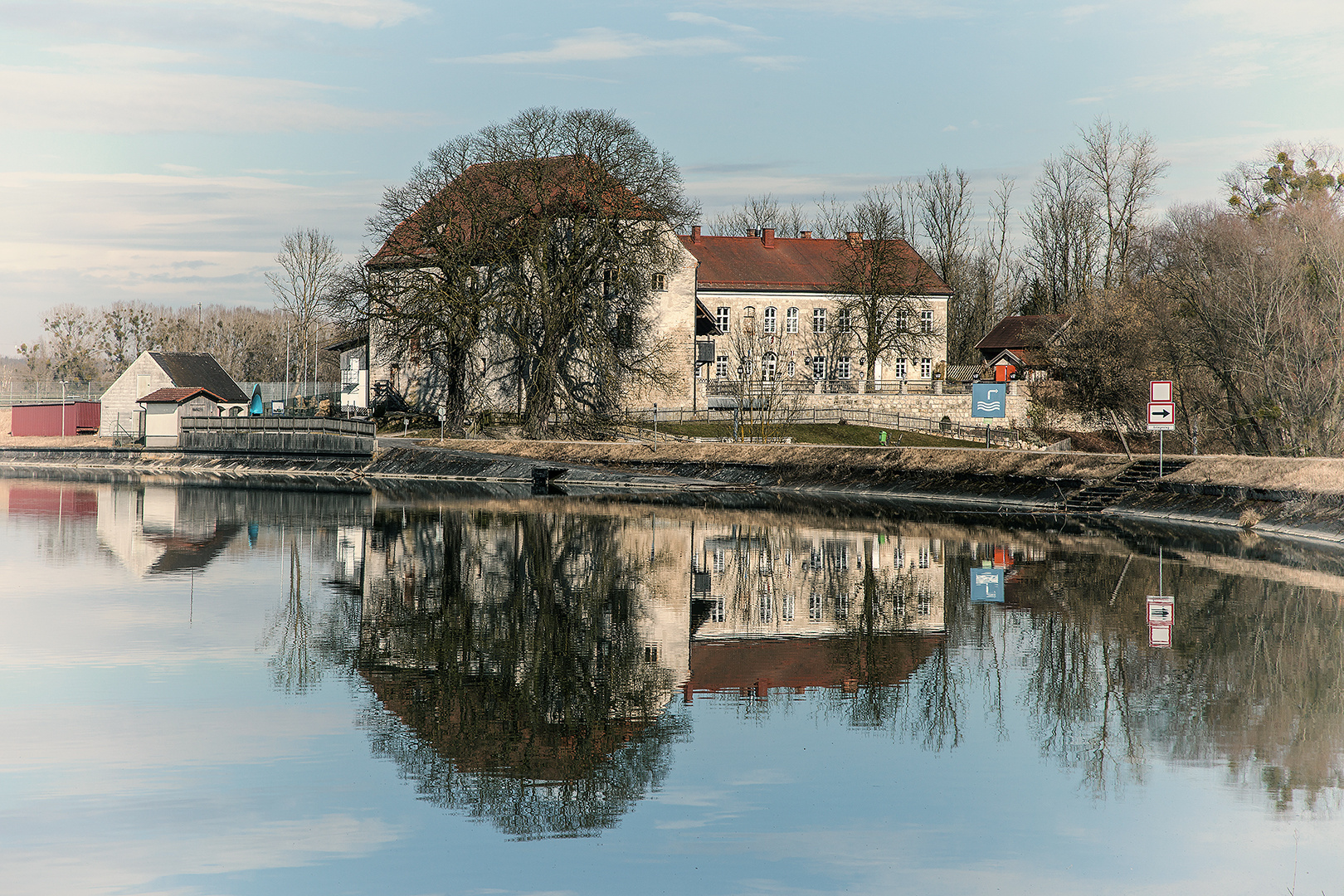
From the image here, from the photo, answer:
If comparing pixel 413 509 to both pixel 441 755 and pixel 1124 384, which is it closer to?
pixel 441 755

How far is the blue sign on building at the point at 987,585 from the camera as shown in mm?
19562

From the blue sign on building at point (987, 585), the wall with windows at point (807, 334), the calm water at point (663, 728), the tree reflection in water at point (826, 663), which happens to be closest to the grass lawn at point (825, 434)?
the wall with windows at point (807, 334)

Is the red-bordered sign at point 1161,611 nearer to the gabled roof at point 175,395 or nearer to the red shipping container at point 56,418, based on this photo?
the gabled roof at point 175,395

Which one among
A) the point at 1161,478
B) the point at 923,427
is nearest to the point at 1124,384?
the point at 1161,478

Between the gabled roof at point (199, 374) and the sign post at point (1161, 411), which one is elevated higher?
the gabled roof at point (199, 374)

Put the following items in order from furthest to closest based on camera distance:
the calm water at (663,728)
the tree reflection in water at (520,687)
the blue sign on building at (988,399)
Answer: the blue sign on building at (988,399) → the tree reflection in water at (520,687) → the calm water at (663,728)

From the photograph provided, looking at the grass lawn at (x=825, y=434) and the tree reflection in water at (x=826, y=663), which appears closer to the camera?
the tree reflection in water at (x=826, y=663)

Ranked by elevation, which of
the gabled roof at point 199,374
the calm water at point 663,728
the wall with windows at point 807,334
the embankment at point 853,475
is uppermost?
the wall with windows at point 807,334

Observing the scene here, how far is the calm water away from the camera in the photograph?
8.20 metres

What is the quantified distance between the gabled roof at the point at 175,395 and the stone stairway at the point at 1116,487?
4944cm

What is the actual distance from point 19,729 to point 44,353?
131m

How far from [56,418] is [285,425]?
22641 millimetres

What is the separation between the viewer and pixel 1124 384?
48656 millimetres

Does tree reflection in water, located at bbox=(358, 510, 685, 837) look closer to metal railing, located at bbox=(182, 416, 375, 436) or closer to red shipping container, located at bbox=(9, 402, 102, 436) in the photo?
metal railing, located at bbox=(182, 416, 375, 436)
